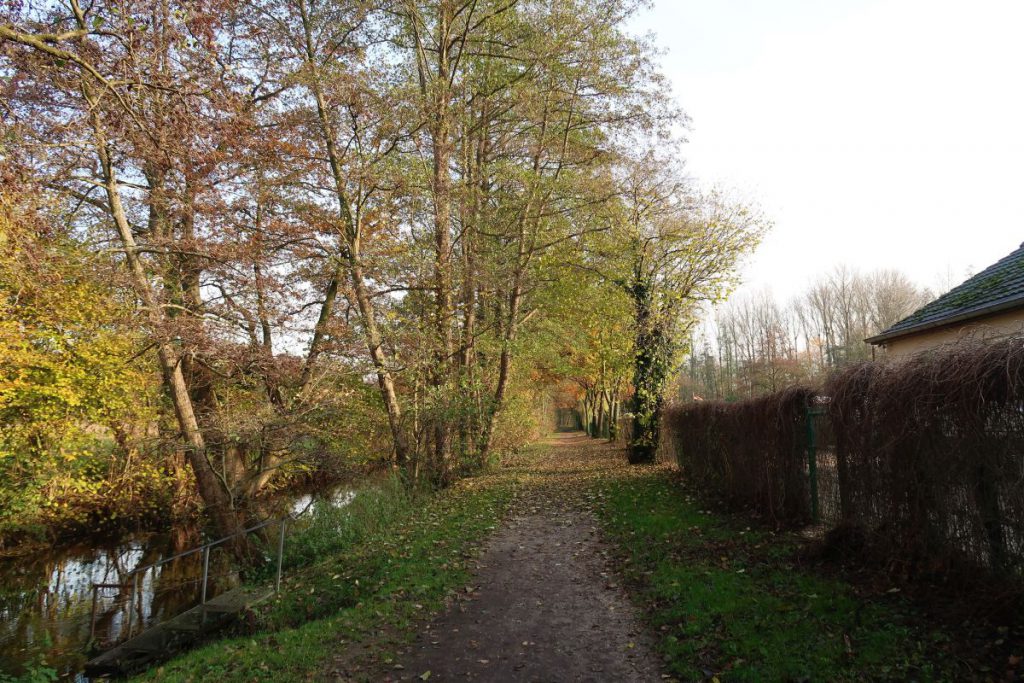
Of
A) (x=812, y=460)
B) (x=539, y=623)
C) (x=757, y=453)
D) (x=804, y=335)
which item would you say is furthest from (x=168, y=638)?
(x=804, y=335)

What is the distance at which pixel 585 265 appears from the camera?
1922cm

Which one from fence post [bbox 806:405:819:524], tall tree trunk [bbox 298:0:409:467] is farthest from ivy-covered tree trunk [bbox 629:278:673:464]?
fence post [bbox 806:405:819:524]

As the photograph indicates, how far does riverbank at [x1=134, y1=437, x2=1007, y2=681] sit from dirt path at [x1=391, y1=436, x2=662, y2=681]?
0.05 metres

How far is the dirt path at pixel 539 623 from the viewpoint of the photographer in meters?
5.21

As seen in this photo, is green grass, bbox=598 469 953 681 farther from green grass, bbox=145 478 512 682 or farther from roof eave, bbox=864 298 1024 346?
roof eave, bbox=864 298 1024 346

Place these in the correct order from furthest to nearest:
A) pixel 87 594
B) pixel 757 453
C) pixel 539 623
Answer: pixel 87 594, pixel 757 453, pixel 539 623

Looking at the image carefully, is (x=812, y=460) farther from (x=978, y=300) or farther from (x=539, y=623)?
(x=978, y=300)

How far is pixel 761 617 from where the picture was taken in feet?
17.5

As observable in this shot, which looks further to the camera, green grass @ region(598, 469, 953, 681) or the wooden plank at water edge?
the wooden plank at water edge

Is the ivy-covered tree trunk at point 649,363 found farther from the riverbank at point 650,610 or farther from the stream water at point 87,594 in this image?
the stream water at point 87,594

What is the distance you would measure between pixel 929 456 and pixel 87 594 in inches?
586

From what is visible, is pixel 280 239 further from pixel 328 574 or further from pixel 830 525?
pixel 830 525

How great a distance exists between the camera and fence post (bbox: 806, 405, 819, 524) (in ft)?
24.7

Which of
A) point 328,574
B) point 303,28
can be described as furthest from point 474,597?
point 303,28
